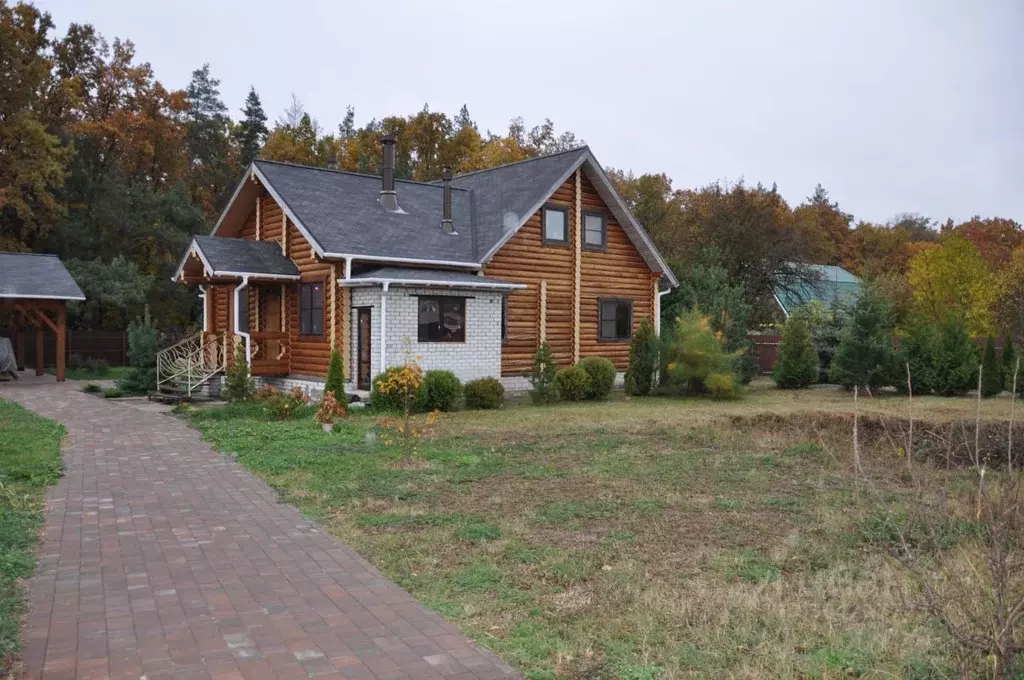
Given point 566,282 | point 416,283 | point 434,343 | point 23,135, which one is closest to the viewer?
point 416,283

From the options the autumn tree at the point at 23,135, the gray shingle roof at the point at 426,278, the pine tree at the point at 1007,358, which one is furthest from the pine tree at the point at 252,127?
the pine tree at the point at 1007,358

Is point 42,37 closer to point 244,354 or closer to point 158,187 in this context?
point 158,187

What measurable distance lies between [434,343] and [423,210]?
4.85 metres

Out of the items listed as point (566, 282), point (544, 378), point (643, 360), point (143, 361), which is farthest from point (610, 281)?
point (143, 361)

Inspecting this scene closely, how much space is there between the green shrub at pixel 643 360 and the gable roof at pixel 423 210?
3908 mm

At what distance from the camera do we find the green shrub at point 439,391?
671 inches

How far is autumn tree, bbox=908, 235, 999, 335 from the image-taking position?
33375 millimetres

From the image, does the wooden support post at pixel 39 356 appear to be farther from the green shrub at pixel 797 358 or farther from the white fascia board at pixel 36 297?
the green shrub at pixel 797 358

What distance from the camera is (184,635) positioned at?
486 cm

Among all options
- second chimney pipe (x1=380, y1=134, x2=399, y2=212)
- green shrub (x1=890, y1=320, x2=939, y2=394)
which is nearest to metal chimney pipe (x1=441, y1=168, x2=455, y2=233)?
second chimney pipe (x1=380, y1=134, x2=399, y2=212)

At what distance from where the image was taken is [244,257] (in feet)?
65.9

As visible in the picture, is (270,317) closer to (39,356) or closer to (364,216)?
(364,216)

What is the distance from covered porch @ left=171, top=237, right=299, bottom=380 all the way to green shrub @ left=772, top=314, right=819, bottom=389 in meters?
14.1

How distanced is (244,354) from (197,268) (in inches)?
126
